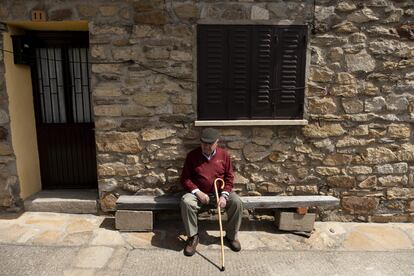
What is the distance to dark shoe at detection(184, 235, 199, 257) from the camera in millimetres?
3391

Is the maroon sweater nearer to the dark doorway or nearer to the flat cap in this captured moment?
the flat cap

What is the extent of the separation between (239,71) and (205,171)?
117 cm

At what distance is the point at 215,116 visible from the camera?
3.87 m

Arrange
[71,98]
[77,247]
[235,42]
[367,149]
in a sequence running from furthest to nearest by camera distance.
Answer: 1. [71,98]
2. [367,149]
3. [235,42]
4. [77,247]

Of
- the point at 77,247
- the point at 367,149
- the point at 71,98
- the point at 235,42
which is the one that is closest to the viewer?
the point at 77,247

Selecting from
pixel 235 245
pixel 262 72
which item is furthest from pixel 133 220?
pixel 262 72

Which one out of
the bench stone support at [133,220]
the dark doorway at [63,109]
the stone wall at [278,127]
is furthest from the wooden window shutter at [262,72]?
the dark doorway at [63,109]

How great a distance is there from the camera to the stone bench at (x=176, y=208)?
12.4 feet

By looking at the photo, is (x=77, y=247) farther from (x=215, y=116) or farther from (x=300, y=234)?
(x=300, y=234)

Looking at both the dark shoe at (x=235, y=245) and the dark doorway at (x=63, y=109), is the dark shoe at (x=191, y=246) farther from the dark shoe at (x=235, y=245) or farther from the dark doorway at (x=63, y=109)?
the dark doorway at (x=63, y=109)

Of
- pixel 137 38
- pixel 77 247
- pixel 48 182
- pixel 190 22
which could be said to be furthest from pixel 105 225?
pixel 190 22

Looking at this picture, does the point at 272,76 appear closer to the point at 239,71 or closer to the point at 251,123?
the point at 239,71

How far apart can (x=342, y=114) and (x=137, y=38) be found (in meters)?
2.46

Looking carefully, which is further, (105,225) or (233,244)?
(105,225)
